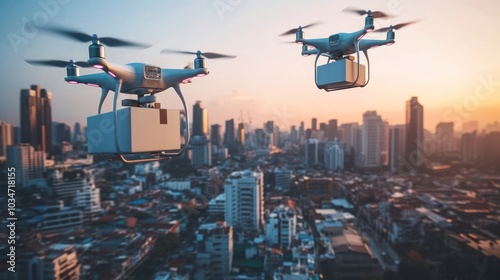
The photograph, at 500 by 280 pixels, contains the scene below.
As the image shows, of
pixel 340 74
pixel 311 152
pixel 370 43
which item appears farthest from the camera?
pixel 311 152

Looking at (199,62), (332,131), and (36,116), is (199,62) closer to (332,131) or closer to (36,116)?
(36,116)

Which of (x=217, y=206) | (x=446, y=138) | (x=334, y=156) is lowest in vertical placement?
(x=217, y=206)

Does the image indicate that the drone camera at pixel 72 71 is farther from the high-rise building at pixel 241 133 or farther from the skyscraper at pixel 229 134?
the skyscraper at pixel 229 134

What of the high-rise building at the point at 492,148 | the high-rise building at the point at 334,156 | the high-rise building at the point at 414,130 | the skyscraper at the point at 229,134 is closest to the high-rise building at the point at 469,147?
the high-rise building at the point at 492,148

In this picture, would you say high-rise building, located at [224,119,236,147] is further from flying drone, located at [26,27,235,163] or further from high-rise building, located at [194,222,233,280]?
flying drone, located at [26,27,235,163]

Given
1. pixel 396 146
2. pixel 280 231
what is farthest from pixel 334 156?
pixel 280 231

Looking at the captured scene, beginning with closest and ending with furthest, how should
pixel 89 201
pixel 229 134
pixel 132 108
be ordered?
1. pixel 132 108
2. pixel 89 201
3. pixel 229 134
